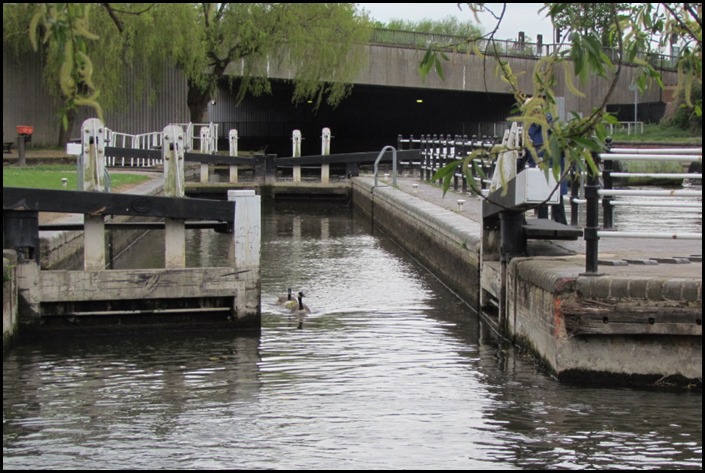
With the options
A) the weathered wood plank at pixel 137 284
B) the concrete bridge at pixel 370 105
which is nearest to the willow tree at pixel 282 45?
the concrete bridge at pixel 370 105

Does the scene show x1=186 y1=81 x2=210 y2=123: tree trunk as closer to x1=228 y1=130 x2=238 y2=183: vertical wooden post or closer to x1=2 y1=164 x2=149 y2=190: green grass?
x1=228 y1=130 x2=238 y2=183: vertical wooden post

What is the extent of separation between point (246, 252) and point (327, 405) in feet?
11.6

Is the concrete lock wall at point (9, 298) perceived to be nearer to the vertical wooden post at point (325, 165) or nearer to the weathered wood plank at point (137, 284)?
the weathered wood plank at point (137, 284)

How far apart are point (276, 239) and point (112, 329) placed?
10360 millimetres

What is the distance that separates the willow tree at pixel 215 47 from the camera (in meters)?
35.3

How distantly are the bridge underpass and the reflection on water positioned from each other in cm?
4722

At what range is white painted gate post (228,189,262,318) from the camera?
39.3ft

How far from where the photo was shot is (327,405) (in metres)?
8.83

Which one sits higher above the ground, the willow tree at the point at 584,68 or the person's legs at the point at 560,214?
the willow tree at the point at 584,68

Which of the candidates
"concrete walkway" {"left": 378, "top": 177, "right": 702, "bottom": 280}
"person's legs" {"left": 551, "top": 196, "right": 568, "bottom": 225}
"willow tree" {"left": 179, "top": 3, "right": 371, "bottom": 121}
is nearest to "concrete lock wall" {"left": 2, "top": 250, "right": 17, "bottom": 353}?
"concrete walkway" {"left": 378, "top": 177, "right": 702, "bottom": 280}

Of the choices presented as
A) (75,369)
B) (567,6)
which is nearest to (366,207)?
(75,369)

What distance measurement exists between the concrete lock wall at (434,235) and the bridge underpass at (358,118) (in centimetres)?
3500

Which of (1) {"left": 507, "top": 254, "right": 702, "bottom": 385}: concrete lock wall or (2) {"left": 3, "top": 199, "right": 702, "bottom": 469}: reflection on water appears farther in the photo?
(1) {"left": 507, "top": 254, "right": 702, "bottom": 385}: concrete lock wall

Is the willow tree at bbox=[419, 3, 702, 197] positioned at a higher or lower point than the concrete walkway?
higher
